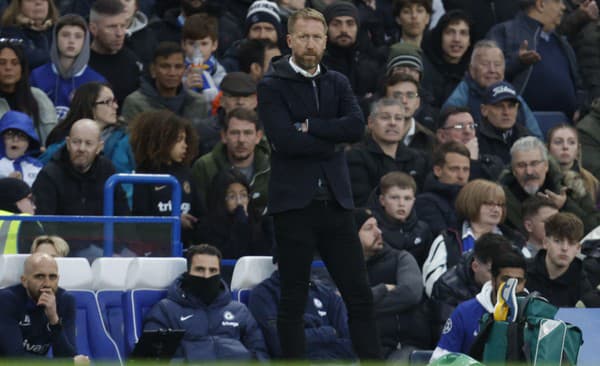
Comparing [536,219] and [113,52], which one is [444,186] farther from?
[113,52]

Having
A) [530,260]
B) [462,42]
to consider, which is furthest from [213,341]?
[462,42]

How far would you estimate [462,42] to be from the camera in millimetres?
15969

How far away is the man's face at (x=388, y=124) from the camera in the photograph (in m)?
13.7

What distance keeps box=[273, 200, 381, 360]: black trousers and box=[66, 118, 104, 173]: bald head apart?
3.16 metres

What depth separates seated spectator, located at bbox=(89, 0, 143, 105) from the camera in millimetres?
14656

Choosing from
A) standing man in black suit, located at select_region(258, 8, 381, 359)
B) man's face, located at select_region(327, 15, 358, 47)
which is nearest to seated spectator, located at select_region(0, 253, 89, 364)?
standing man in black suit, located at select_region(258, 8, 381, 359)

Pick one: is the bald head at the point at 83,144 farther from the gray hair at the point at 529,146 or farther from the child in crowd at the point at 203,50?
the gray hair at the point at 529,146

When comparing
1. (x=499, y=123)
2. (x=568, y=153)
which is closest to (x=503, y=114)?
(x=499, y=123)

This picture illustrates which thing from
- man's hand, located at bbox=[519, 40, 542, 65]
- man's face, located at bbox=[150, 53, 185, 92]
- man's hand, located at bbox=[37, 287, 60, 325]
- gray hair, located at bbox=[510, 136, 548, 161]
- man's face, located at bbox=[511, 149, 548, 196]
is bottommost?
man's hand, located at bbox=[37, 287, 60, 325]

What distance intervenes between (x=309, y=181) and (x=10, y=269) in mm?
2499

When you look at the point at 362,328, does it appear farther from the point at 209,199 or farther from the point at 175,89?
the point at 175,89

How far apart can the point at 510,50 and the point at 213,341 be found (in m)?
6.45

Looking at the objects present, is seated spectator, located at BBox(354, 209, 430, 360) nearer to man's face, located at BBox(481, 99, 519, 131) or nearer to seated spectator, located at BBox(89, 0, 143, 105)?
man's face, located at BBox(481, 99, 519, 131)

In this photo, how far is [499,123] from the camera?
14805 mm
